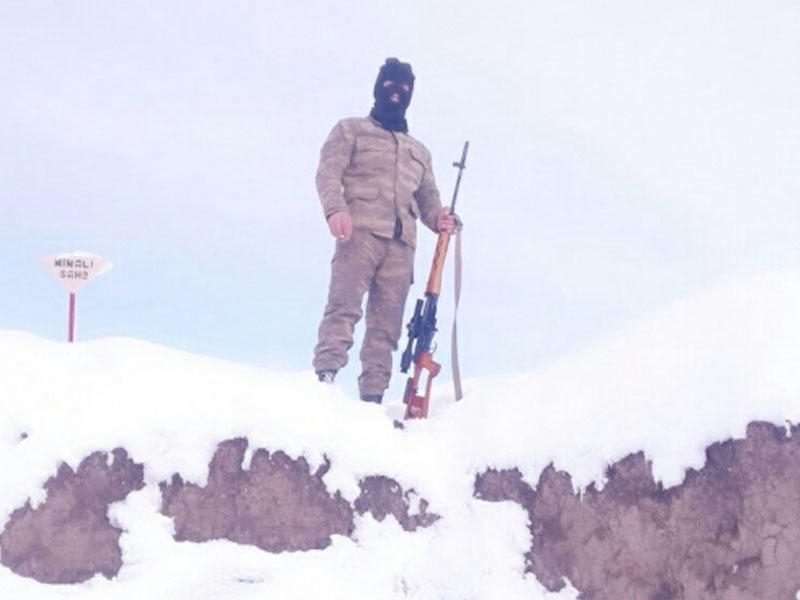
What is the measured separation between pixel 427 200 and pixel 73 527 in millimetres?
3343

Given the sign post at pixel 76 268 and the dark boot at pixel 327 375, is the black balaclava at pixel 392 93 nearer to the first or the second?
the dark boot at pixel 327 375

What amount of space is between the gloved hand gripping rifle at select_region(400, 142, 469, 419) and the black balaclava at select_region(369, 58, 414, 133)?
50 centimetres

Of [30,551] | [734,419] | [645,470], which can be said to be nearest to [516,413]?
[645,470]

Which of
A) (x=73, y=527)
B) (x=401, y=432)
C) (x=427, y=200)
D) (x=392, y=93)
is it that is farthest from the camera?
(x=427, y=200)

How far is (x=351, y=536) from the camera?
4492mm

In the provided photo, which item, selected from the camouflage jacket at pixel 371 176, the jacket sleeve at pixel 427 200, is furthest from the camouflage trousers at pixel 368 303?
the jacket sleeve at pixel 427 200

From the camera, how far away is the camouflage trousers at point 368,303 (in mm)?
6016

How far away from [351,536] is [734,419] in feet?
5.80

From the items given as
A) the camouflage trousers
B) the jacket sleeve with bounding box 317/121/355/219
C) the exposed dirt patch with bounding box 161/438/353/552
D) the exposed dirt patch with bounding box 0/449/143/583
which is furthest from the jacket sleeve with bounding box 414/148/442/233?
Answer: the exposed dirt patch with bounding box 0/449/143/583

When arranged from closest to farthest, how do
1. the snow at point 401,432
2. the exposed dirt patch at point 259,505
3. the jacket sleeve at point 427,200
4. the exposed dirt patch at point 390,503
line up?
the snow at point 401,432 < the exposed dirt patch at point 259,505 < the exposed dirt patch at point 390,503 < the jacket sleeve at point 427,200

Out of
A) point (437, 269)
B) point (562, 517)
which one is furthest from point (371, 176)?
point (562, 517)

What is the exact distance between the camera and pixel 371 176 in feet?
20.9

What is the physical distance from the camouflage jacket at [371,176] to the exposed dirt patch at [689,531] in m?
2.37

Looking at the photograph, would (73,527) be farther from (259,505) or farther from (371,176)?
(371,176)
